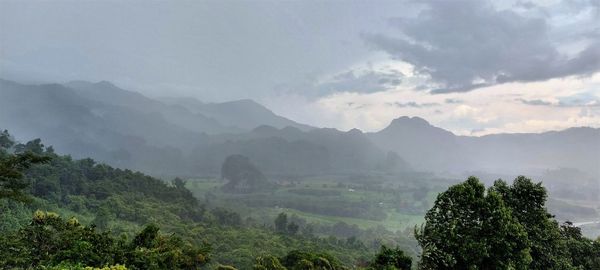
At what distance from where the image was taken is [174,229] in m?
77.0

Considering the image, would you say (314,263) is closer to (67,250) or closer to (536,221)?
(536,221)

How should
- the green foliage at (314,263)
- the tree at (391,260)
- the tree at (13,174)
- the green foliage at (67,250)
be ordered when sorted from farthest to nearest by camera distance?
the green foliage at (314,263)
the tree at (391,260)
the green foliage at (67,250)
the tree at (13,174)

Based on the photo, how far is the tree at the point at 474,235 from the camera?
24.3 m

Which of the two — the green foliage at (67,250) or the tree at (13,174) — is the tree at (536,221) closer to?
the green foliage at (67,250)

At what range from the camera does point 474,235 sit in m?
24.8

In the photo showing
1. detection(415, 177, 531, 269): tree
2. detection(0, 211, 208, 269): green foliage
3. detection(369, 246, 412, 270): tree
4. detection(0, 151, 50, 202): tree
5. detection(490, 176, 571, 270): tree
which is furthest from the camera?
detection(490, 176, 571, 270): tree

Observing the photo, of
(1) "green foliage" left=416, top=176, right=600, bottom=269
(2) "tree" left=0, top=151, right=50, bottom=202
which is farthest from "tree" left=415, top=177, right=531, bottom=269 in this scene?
(2) "tree" left=0, top=151, right=50, bottom=202

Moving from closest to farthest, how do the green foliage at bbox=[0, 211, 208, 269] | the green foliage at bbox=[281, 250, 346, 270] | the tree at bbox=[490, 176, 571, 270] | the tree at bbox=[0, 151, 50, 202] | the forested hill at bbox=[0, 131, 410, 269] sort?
the tree at bbox=[0, 151, 50, 202] < the green foliage at bbox=[0, 211, 208, 269] < the forested hill at bbox=[0, 131, 410, 269] < the tree at bbox=[490, 176, 571, 270] < the green foliage at bbox=[281, 250, 346, 270]

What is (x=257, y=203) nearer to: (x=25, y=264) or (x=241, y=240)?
(x=241, y=240)

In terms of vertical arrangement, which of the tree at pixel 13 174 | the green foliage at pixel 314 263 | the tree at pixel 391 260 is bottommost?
the green foliage at pixel 314 263

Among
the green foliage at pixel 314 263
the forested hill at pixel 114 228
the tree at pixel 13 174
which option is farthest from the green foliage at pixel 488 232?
the tree at pixel 13 174

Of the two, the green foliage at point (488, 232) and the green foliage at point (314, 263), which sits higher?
the green foliage at point (488, 232)

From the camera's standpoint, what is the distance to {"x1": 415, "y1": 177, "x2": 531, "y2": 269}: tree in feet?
79.8

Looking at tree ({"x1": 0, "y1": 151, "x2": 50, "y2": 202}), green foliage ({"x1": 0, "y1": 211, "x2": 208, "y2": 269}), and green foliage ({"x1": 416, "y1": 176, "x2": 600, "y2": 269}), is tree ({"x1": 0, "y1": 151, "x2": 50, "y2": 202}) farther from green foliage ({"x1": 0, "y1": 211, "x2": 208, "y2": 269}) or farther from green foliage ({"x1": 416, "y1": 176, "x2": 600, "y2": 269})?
green foliage ({"x1": 416, "y1": 176, "x2": 600, "y2": 269})
